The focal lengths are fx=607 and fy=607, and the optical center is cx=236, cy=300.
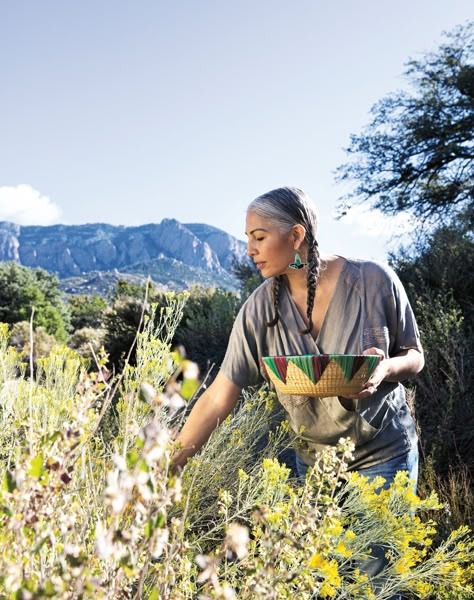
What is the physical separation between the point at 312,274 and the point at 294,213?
0.74ft

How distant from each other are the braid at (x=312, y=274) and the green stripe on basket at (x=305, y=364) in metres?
0.40

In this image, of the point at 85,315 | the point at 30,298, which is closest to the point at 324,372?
the point at 30,298

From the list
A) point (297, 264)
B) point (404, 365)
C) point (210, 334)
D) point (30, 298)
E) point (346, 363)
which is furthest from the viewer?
point (30, 298)

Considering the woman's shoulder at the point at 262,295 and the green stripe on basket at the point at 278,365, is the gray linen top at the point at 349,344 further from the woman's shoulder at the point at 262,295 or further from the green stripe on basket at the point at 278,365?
the green stripe on basket at the point at 278,365

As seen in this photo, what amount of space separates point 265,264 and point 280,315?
233 millimetres

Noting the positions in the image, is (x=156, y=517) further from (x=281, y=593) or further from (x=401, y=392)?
(x=401, y=392)

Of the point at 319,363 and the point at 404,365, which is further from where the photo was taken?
the point at 404,365

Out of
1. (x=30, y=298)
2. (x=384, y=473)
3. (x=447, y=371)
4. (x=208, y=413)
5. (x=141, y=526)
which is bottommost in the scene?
(x=30, y=298)

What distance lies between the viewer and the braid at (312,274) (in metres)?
1.97

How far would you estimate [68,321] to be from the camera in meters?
26.1

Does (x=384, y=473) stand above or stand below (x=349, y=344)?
below

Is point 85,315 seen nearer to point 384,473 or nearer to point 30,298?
point 30,298

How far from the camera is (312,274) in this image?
200 centimetres

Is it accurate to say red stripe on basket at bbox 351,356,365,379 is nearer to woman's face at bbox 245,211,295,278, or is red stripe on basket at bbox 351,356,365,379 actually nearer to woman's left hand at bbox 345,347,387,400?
woman's left hand at bbox 345,347,387,400
